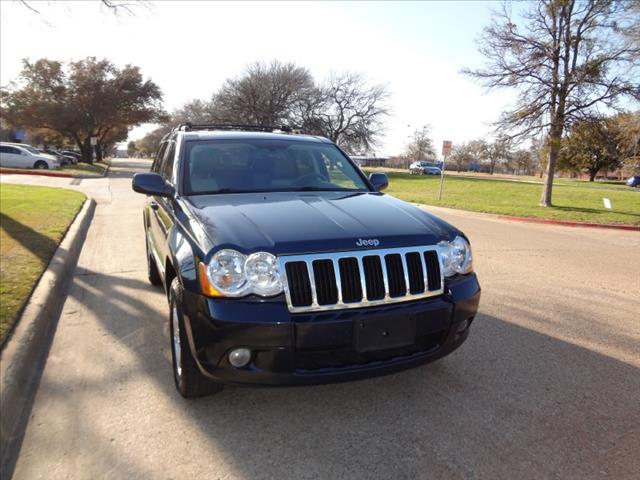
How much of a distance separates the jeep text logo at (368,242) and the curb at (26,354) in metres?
2.18

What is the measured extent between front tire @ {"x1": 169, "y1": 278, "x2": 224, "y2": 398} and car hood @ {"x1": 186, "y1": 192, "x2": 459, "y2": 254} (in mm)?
511

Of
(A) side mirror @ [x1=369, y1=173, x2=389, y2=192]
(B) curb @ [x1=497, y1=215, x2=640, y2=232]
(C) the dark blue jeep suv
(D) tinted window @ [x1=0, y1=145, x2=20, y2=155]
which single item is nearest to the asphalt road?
(C) the dark blue jeep suv

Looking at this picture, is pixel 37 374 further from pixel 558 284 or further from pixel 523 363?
pixel 558 284

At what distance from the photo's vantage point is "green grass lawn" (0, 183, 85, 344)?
4660mm

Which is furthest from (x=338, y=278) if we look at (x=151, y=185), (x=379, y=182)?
(x=379, y=182)

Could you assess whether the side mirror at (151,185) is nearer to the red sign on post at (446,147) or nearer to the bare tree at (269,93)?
the red sign on post at (446,147)

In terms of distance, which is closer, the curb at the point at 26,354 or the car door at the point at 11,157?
the curb at the point at 26,354

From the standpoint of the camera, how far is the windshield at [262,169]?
382 cm

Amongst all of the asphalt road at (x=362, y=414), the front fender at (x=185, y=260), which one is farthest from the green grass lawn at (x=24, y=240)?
the front fender at (x=185, y=260)

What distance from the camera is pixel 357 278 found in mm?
2693

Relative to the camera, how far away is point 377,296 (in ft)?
8.94

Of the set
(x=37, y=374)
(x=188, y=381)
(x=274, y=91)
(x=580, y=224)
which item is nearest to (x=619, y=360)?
(x=188, y=381)

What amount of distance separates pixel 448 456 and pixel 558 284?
457 cm

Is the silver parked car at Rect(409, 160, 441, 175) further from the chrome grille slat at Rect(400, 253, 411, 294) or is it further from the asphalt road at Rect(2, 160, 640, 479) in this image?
the chrome grille slat at Rect(400, 253, 411, 294)
